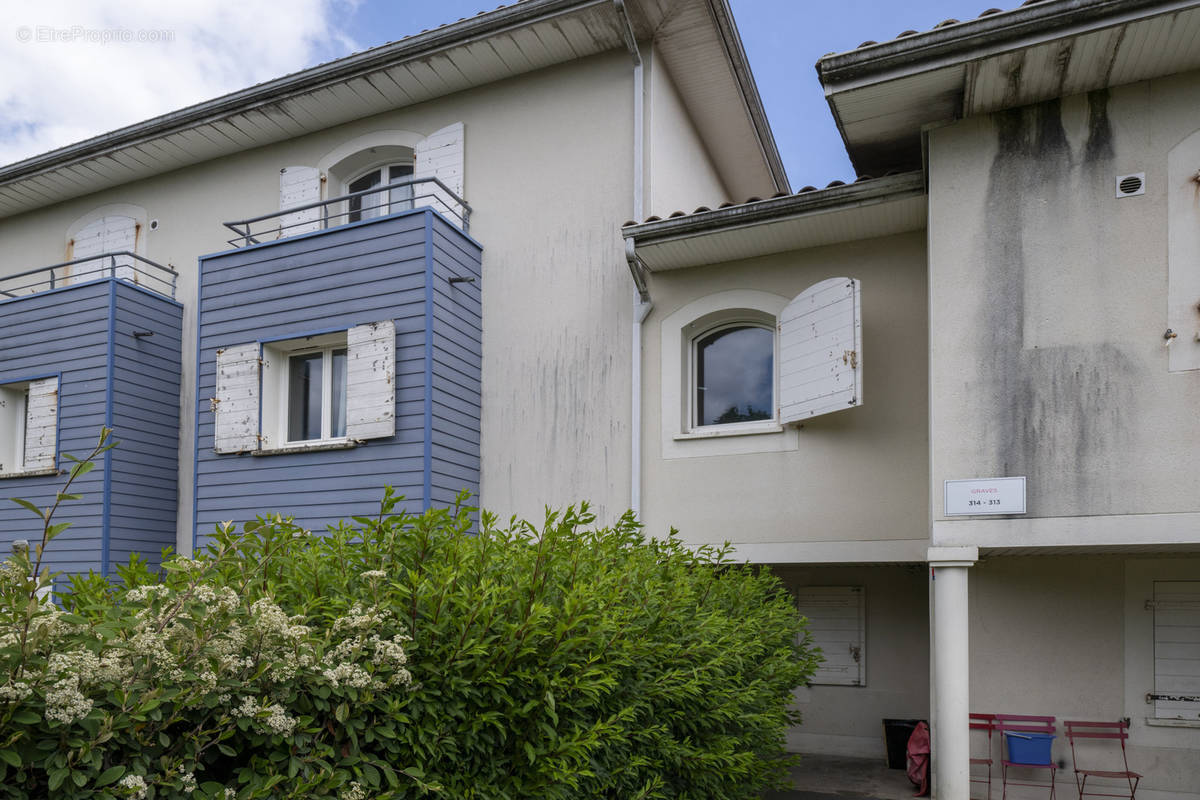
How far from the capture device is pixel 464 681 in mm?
3021

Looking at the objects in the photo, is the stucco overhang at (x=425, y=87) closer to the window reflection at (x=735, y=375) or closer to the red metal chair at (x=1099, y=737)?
the window reflection at (x=735, y=375)

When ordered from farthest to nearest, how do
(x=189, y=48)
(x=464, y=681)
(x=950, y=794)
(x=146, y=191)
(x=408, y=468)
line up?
(x=146, y=191), (x=189, y=48), (x=408, y=468), (x=950, y=794), (x=464, y=681)

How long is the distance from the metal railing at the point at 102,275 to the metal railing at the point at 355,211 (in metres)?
1.29

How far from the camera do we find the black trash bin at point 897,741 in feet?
30.9

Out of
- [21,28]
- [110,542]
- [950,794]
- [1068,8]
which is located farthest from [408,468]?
[21,28]

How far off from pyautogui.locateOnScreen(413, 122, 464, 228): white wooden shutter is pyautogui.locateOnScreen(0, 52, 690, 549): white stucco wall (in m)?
0.14

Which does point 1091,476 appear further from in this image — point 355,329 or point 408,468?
point 355,329

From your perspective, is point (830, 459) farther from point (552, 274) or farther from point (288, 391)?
point (288, 391)

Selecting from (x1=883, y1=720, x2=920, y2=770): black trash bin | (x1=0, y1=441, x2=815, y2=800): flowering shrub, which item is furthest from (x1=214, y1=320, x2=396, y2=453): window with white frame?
(x1=883, y1=720, x2=920, y2=770): black trash bin

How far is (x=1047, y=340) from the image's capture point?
263 inches

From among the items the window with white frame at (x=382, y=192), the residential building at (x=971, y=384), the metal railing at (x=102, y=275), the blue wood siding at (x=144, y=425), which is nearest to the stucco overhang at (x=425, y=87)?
the window with white frame at (x=382, y=192)

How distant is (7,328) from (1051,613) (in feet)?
43.3

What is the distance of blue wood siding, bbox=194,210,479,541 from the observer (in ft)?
31.2

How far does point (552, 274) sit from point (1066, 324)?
5.54m
